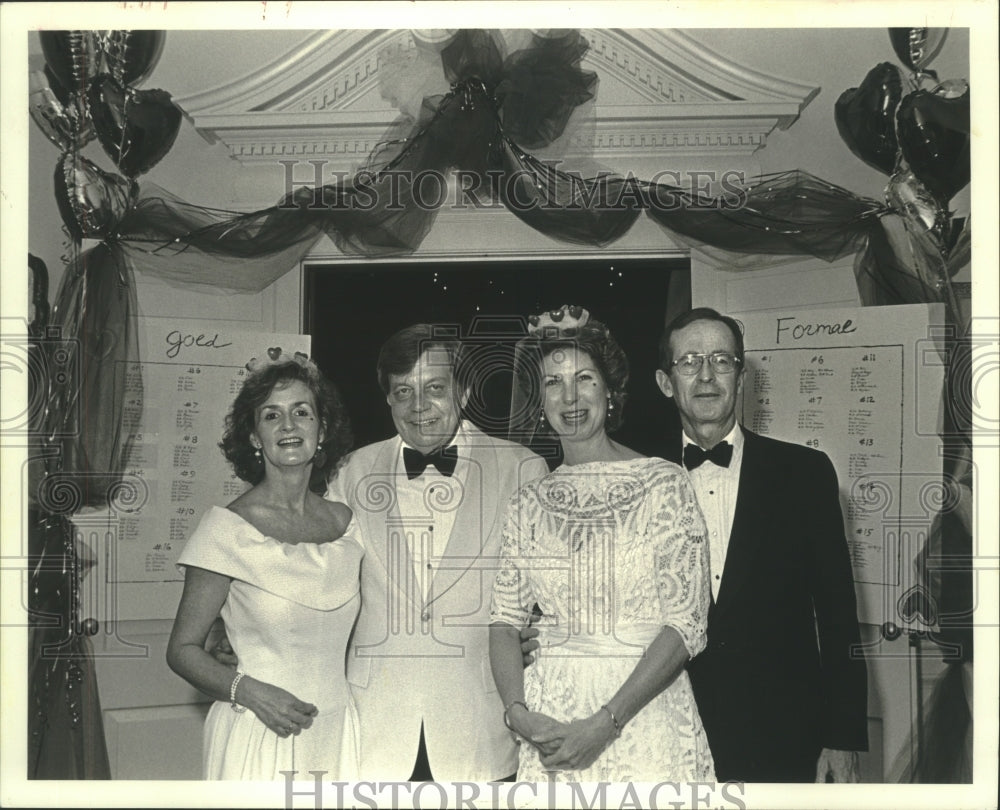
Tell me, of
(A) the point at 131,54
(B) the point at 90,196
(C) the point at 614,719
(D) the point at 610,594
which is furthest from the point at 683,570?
(A) the point at 131,54

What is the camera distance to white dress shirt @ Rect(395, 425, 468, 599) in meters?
2.63

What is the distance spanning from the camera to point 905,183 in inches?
105

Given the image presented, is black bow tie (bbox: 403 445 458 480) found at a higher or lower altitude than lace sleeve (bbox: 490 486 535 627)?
higher

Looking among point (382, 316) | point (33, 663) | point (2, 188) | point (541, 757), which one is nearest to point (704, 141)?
point (382, 316)

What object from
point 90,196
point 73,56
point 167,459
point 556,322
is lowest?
point 167,459

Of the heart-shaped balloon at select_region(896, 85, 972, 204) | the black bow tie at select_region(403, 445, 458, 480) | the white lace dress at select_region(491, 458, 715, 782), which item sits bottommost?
the white lace dress at select_region(491, 458, 715, 782)

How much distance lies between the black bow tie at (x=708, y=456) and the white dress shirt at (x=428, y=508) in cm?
58

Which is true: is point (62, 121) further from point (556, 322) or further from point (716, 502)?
point (716, 502)

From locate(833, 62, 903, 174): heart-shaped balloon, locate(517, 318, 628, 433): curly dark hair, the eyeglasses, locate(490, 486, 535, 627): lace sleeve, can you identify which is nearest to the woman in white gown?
locate(490, 486, 535, 627): lace sleeve

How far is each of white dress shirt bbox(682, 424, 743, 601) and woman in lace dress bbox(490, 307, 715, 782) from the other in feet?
0.11

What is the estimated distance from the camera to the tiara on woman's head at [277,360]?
264 cm

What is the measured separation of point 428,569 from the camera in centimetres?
263

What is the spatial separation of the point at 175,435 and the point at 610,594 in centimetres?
121

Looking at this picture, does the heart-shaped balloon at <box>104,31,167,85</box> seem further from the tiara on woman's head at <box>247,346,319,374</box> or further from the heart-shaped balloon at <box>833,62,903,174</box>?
the heart-shaped balloon at <box>833,62,903,174</box>
